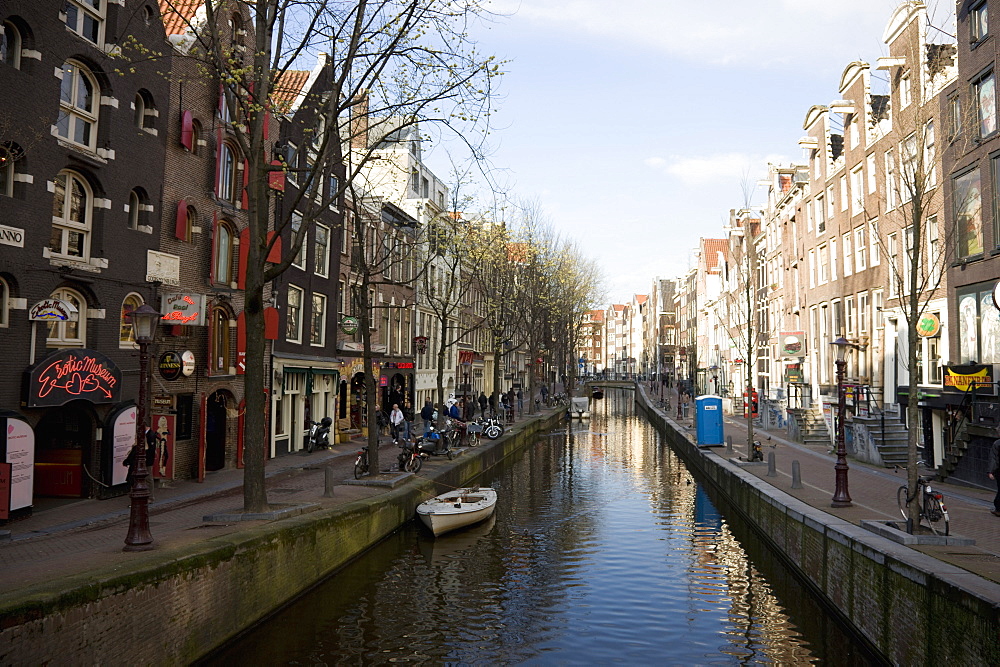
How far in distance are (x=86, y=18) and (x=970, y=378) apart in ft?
80.7

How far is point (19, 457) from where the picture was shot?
1433 centimetres

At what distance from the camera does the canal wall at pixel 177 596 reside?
7461 mm

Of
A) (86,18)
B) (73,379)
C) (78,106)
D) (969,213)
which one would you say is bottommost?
(73,379)

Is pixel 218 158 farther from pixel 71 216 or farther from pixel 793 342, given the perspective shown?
pixel 793 342

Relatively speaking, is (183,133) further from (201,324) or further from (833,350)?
(833,350)

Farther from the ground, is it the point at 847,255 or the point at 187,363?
the point at 847,255

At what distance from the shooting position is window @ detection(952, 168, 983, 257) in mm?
20812

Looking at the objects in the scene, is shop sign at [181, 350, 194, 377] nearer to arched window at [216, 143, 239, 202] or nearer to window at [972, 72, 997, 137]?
arched window at [216, 143, 239, 202]

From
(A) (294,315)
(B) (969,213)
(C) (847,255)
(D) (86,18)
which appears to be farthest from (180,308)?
(C) (847,255)

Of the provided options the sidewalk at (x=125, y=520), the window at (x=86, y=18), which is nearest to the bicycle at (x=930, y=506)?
the sidewalk at (x=125, y=520)

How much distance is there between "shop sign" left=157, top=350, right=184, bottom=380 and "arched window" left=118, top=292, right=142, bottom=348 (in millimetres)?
845

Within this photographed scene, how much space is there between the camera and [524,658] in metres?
10.7

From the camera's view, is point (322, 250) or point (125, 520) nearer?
point (125, 520)

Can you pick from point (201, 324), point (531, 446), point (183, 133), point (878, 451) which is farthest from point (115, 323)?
point (531, 446)
